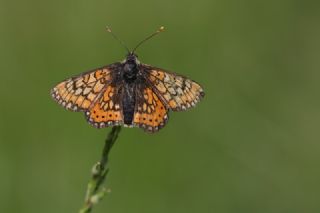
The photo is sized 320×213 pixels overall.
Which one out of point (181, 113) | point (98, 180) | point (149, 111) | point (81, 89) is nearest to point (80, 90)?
point (81, 89)

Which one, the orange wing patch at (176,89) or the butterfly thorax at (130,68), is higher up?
the butterfly thorax at (130,68)

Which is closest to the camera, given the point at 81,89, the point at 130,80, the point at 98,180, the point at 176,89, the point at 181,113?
the point at 98,180

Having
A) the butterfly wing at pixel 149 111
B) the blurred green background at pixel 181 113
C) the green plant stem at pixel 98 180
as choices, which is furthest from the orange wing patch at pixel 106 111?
the blurred green background at pixel 181 113

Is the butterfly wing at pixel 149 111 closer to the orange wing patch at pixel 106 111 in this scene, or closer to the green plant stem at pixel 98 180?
the orange wing patch at pixel 106 111

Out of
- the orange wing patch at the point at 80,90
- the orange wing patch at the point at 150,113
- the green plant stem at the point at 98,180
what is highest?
the orange wing patch at the point at 80,90

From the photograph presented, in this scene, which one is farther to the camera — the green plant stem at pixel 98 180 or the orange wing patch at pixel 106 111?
the orange wing patch at pixel 106 111

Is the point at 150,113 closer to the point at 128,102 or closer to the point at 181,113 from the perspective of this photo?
the point at 128,102
